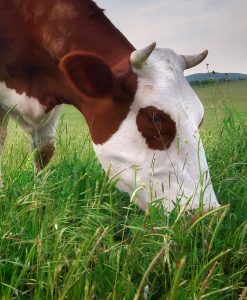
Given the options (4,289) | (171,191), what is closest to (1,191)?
(171,191)

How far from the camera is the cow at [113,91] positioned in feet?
12.4

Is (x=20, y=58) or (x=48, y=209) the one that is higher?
(x=20, y=58)

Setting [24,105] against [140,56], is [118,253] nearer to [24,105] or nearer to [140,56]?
[140,56]

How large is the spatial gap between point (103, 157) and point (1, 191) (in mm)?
893

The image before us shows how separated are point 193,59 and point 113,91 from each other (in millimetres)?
757

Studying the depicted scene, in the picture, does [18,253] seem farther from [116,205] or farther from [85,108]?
[85,108]

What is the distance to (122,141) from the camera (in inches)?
160

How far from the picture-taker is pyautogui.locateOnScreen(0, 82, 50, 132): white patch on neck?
4852 mm

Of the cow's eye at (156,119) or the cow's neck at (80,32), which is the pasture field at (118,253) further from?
the cow's neck at (80,32)

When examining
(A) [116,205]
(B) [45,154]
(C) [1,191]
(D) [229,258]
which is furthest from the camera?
(B) [45,154]

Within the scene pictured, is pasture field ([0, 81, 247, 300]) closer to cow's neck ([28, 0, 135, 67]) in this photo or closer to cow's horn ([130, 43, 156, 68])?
cow's horn ([130, 43, 156, 68])

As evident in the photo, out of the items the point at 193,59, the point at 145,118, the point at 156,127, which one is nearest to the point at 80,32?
the point at 193,59

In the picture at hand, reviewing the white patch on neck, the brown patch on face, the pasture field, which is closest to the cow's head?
the brown patch on face

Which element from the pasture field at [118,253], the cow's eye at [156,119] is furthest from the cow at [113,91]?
the pasture field at [118,253]
